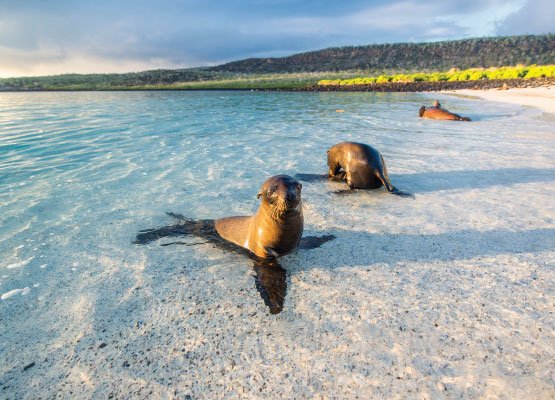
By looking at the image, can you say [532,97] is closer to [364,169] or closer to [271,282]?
[364,169]

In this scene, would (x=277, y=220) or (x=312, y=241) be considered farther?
(x=312, y=241)

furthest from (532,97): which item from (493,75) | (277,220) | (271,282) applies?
(271,282)

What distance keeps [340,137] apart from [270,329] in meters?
11.3

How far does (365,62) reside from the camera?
98.2 m

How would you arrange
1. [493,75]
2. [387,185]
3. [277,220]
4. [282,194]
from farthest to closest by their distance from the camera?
[493,75] → [387,185] → [277,220] → [282,194]

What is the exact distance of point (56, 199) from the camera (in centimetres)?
735

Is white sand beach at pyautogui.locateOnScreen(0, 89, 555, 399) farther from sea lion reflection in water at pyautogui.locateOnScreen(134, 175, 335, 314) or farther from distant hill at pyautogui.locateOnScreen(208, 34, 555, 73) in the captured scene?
distant hill at pyautogui.locateOnScreen(208, 34, 555, 73)

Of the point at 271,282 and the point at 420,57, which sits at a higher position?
the point at 420,57

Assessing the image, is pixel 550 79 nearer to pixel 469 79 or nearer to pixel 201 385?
pixel 469 79

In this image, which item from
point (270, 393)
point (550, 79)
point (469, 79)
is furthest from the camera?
point (469, 79)

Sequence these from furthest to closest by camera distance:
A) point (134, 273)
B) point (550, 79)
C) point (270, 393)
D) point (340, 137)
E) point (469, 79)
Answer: point (469, 79) < point (550, 79) < point (340, 137) < point (134, 273) < point (270, 393)

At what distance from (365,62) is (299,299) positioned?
344 ft

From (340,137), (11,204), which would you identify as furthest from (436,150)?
(11,204)

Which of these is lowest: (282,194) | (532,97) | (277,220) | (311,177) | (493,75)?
(311,177)
